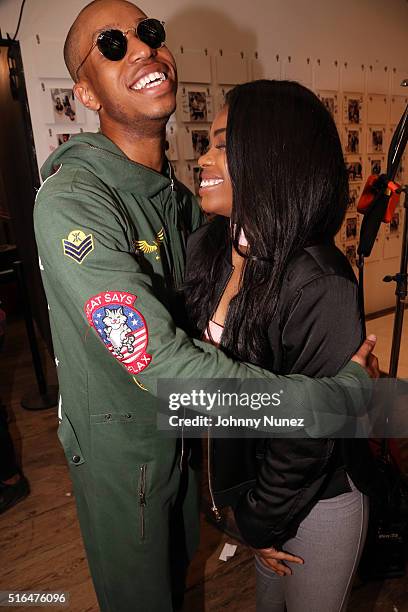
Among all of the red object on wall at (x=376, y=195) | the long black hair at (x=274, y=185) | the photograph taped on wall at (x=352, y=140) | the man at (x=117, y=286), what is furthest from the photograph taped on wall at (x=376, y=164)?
the long black hair at (x=274, y=185)

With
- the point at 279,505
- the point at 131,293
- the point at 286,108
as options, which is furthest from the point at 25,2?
the point at 279,505

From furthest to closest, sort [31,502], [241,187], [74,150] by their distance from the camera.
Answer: [31,502], [74,150], [241,187]

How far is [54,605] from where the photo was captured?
1.85 metres

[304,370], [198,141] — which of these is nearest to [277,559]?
[304,370]

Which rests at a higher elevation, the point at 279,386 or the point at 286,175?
the point at 286,175

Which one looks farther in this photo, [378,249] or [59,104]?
[378,249]

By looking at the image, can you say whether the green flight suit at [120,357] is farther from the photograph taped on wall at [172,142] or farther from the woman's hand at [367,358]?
the photograph taped on wall at [172,142]

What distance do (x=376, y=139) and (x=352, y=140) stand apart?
0.40m

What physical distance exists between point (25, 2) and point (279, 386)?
3.04 metres

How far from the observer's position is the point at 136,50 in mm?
1245

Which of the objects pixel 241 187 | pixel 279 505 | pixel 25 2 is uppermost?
pixel 25 2

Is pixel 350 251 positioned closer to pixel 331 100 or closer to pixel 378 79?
pixel 331 100

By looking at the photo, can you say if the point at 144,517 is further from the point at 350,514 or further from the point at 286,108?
the point at 286,108

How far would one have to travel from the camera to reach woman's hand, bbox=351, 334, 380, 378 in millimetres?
980
